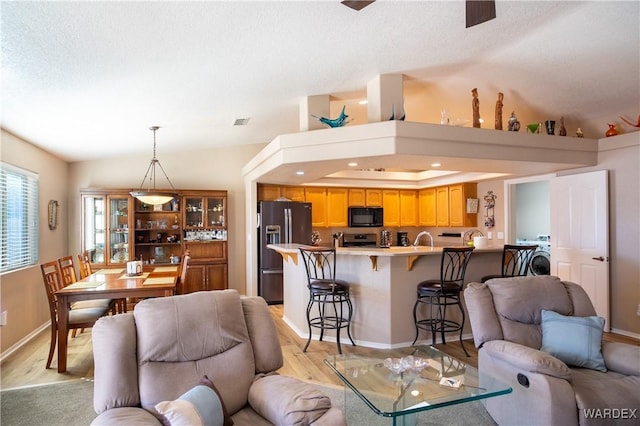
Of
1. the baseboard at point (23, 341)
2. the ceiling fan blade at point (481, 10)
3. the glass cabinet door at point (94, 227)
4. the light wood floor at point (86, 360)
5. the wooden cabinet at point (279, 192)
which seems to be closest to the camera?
the ceiling fan blade at point (481, 10)

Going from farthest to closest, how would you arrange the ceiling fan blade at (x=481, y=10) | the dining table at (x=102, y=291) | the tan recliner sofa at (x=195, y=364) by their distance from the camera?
the dining table at (x=102, y=291), the ceiling fan blade at (x=481, y=10), the tan recliner sofa at (x=195, y=364)

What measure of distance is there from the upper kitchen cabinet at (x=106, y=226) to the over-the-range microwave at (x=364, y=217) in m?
3.85

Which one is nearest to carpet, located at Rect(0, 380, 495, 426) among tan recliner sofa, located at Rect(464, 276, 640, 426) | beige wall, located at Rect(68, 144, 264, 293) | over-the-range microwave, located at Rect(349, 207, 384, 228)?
tan recliner sofa, located at Rect(464, 276, 640, 426)

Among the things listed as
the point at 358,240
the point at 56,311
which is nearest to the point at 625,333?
the point at 358,240

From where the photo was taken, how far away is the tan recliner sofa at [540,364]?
207 centimetres

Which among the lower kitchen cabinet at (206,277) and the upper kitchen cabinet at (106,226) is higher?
the upper kitchen cabinet at (106,226)

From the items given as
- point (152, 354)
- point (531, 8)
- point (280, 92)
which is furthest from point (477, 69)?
point (152, 354)

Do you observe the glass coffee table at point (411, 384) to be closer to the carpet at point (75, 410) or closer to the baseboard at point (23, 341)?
the carpet at point (75, 410)

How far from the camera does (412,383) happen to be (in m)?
2.16

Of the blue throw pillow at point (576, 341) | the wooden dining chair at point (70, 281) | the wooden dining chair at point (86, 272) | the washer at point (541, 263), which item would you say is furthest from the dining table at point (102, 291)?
the washer at point (541, 263)

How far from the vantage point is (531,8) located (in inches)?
113

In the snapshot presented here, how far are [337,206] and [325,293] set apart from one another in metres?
3.47

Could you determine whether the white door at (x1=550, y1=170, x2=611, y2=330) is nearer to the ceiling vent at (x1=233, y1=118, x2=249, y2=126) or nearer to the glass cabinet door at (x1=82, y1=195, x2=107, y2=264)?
the ceiling vent at (x1=233, y1=118, x2=249, y2=126)

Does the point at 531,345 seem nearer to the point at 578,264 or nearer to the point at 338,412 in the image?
the point at 338,412
